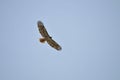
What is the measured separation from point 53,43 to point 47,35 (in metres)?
2.96

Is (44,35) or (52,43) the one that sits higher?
(52,43)

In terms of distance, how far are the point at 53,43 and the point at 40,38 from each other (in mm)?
3435

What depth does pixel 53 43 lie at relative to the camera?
2613 inches

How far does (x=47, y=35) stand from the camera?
64.1m

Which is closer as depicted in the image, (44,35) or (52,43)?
(44,35)

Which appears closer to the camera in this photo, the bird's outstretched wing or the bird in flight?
the bird in flight

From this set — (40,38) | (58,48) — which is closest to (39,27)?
(40,38)

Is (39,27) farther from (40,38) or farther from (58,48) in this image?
(58,48)

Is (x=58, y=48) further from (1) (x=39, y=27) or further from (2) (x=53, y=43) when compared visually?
(1) (x=39, y=27)

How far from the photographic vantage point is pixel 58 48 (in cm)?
6725

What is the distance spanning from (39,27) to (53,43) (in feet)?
16.4

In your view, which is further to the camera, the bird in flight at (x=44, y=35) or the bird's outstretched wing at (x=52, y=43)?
the bird's outstretched wing at (x=52, y=43)

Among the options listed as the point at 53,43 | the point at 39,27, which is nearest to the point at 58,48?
the point at 53,43
